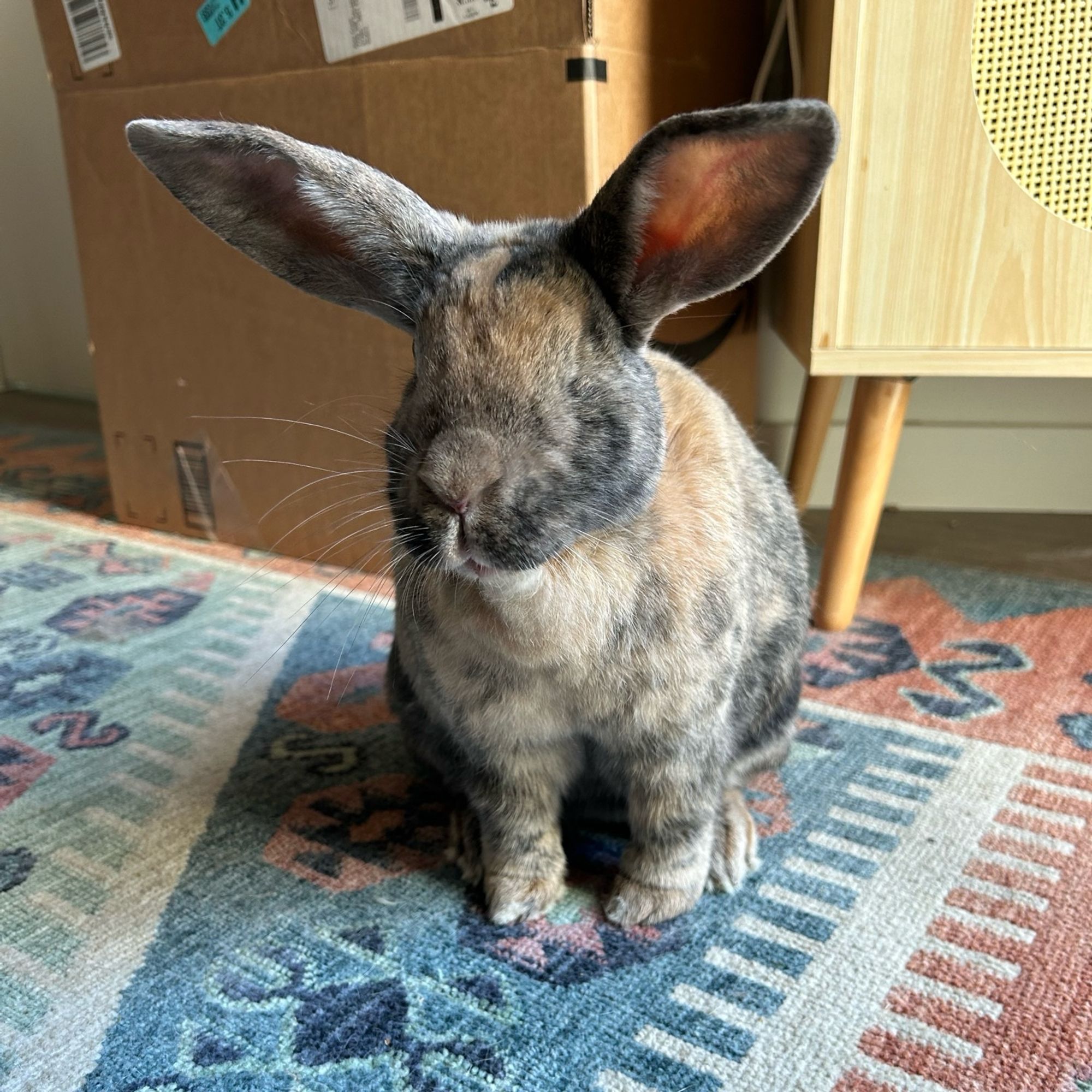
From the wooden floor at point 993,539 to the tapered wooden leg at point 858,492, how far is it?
0.33m

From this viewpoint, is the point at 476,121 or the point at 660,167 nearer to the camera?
the point at 660,167

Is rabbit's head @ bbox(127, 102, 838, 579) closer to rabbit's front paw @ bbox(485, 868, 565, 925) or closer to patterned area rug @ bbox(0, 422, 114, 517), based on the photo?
rabbit's front paw @ bbox(485, 868, 565, 925)

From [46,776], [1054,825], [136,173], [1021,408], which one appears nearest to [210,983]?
[46,776]

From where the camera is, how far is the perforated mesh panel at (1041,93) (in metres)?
1.03

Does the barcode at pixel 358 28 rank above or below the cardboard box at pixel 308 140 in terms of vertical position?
above

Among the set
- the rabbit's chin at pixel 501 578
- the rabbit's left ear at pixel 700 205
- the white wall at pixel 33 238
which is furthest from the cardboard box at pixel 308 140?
the white wall at pixel 33 238

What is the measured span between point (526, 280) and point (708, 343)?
0.91 meters

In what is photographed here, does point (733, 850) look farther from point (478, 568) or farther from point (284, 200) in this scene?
point (284, 200)

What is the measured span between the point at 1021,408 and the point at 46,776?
62.6 inches

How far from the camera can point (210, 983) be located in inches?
30.7

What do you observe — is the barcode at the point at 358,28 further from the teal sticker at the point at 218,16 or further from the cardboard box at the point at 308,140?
the teal sticker at the point at 218,16

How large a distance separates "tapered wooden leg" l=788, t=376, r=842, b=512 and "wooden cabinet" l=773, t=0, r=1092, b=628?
1.01 feet

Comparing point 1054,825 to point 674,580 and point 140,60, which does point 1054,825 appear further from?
point 140,60

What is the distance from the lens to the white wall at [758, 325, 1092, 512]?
1729 mm
